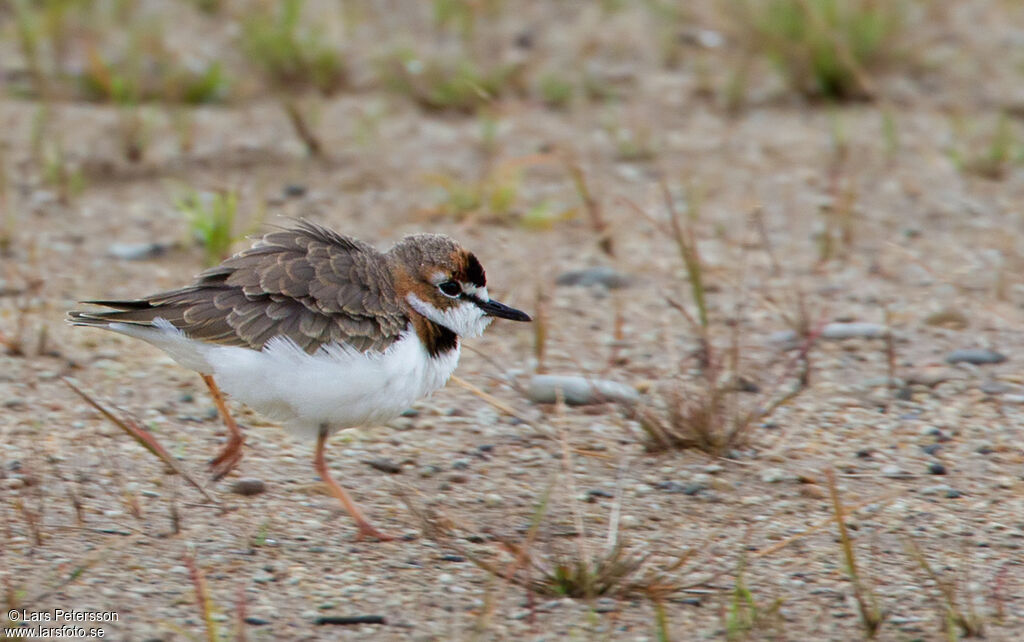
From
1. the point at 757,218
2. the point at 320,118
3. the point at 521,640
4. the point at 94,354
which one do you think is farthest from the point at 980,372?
the point at 320,118

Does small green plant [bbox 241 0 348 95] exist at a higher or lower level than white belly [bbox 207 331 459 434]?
higher

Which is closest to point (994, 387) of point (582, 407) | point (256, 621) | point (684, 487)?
point (684, 487)

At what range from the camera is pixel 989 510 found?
401cm

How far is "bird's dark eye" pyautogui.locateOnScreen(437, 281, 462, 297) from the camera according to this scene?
411 centimetres

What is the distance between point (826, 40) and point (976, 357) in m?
2.81

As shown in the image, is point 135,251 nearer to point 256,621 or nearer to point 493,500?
point 493,500

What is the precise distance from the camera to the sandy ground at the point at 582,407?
352 centimetres

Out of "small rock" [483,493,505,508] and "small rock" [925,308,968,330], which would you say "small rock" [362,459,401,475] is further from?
"small rock" [925,308,968,330]

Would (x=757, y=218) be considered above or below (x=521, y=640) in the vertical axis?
above

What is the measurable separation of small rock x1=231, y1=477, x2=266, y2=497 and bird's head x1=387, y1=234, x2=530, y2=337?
0.72 meters

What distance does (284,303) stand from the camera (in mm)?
3871

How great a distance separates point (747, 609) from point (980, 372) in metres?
1.93

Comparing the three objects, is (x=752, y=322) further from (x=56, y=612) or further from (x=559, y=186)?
(x=56, y=612)

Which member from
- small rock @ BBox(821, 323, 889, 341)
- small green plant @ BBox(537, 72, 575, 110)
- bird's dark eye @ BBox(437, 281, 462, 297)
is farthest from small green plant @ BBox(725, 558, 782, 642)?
small green plant @ BBox(537, 72, 575, 110)
